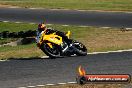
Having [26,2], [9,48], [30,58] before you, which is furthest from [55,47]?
[26,2]

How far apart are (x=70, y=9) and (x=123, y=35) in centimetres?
1305

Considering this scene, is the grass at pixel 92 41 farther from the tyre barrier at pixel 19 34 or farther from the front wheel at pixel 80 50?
the front wheel at pixel 80 50

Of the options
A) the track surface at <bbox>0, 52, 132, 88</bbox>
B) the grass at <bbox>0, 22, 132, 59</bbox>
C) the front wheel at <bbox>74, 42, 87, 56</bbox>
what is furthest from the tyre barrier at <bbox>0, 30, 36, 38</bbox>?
the track surface at <bbox>0, 52, 132, 88</bbox>

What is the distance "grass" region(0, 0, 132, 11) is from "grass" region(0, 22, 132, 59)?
7966mm

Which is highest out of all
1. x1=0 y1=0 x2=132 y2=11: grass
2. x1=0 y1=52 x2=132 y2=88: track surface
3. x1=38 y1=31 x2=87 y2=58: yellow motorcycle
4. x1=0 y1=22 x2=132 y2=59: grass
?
x1=38 y1=31 x2=87 y2=58: yellow motorcycle

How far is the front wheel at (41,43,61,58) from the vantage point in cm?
2000

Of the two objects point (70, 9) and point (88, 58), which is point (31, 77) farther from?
point (70, 9)

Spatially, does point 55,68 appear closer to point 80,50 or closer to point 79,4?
point 80,50

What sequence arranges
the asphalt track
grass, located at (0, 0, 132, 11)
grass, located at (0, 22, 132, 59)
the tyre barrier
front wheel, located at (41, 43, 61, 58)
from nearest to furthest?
front wheel, located at (41, 43, 61, 58) < grass, located at (0, 22, 132, 59) < the tyre barrier < the asphalt track < grass, located at (0, 0, 132, 11)

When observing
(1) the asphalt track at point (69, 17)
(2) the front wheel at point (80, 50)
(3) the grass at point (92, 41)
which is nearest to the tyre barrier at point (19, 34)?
(3) the grass at point (92, 41)

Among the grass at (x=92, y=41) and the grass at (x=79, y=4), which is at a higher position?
the grass at (x=92, y=41)

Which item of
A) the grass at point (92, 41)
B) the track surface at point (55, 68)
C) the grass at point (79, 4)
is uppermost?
the track surface at point (55, 68)

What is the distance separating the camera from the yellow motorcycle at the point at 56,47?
2009cm

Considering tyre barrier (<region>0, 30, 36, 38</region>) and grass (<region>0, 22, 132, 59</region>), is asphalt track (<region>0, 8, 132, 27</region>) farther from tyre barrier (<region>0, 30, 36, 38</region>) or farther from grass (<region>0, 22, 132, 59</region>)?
tyre barrier (<region>0, 30, 36, 38</region>)
